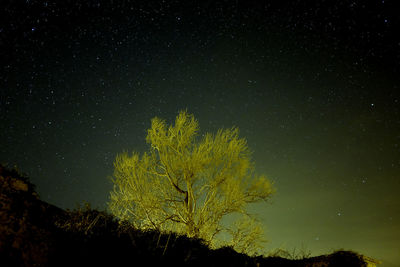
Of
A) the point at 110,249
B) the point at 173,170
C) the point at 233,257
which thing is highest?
the point at 173,170

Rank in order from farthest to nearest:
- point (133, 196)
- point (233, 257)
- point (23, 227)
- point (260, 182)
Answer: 1. point (260, 182)
2. point (133, 196)
3. point (233, 257)
4. point (23, 227)

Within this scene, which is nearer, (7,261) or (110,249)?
(7,261)

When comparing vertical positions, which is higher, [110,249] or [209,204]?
[209,204]

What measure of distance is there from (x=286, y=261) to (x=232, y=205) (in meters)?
5.65

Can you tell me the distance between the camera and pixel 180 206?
32.8ft

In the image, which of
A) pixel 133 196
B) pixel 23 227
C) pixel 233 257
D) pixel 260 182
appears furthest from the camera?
pixel 260 182

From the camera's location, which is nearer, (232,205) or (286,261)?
(286,261)

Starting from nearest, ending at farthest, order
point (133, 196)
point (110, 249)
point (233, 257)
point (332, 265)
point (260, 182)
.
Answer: point (110, 249) < point (332, 265) < point (233, 257) < point (133, 196) < point (260, 182)

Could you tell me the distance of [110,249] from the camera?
120 inches

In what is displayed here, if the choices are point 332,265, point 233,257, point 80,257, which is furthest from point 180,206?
point 80,257

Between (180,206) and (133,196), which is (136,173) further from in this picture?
(180,206)

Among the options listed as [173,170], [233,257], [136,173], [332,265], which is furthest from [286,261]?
[136,173]

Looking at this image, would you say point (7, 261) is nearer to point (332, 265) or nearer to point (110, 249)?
point (110, 249)

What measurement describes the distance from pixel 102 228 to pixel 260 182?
7.96 metres
